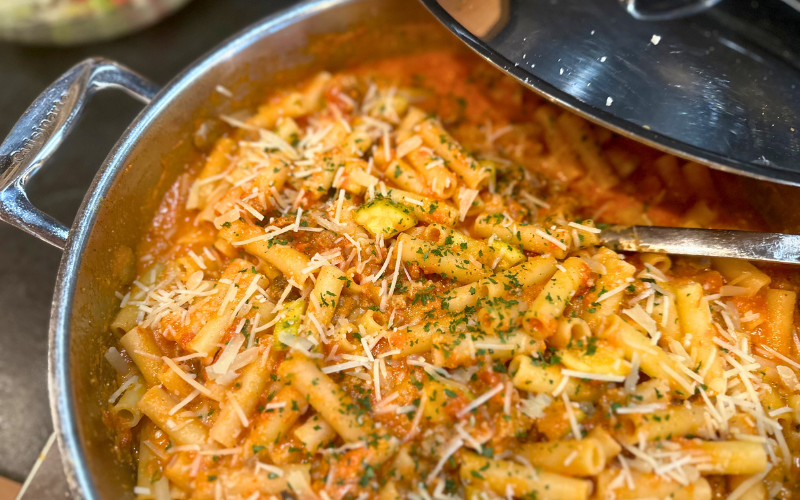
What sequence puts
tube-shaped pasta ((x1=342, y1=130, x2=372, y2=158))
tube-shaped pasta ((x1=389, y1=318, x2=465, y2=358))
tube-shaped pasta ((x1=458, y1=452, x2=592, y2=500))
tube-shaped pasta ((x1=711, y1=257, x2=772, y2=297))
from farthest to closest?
tube-shaped pasta ((x1=342, y1=130, x2=372, y2=158)) < tube-shaped pasta ((x1=711, y1=257, x2=772, y2=297)) < tube-shaped pasta ((x1=389, y1=318, x2=465, y2=358)) < tube-shaped pasta ((x1=458, y1=452, x2=592, y2=500))

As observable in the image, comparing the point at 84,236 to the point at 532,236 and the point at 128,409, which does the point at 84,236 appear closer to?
the point at 128,409

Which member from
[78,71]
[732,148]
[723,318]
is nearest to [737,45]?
[732,148]

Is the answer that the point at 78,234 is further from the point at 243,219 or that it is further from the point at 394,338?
the point at 394,338

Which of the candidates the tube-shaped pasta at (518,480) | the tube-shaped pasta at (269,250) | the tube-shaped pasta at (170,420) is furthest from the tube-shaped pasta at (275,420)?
the tube-shaped pasta at (518,480)

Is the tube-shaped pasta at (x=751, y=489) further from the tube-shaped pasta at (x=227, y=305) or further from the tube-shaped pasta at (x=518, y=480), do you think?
the tube-shaped pasta at (x=227, y=305)

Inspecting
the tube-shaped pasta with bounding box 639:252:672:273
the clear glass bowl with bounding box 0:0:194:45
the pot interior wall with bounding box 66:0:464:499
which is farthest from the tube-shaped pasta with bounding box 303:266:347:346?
the clear glass bowl with bounding box 0:0:194:45

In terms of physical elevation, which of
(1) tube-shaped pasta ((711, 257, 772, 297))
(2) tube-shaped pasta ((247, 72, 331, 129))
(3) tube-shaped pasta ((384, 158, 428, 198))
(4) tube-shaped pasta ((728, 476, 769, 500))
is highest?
(2) tube-shaped pasta ((247, 72, 331, 129))

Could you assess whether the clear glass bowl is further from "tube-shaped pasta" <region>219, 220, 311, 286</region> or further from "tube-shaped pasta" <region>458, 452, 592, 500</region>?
"tube-shaped pasta" <region>458, 452, 592, 500</region>

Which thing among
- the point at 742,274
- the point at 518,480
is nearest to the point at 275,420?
the point at 518,480
